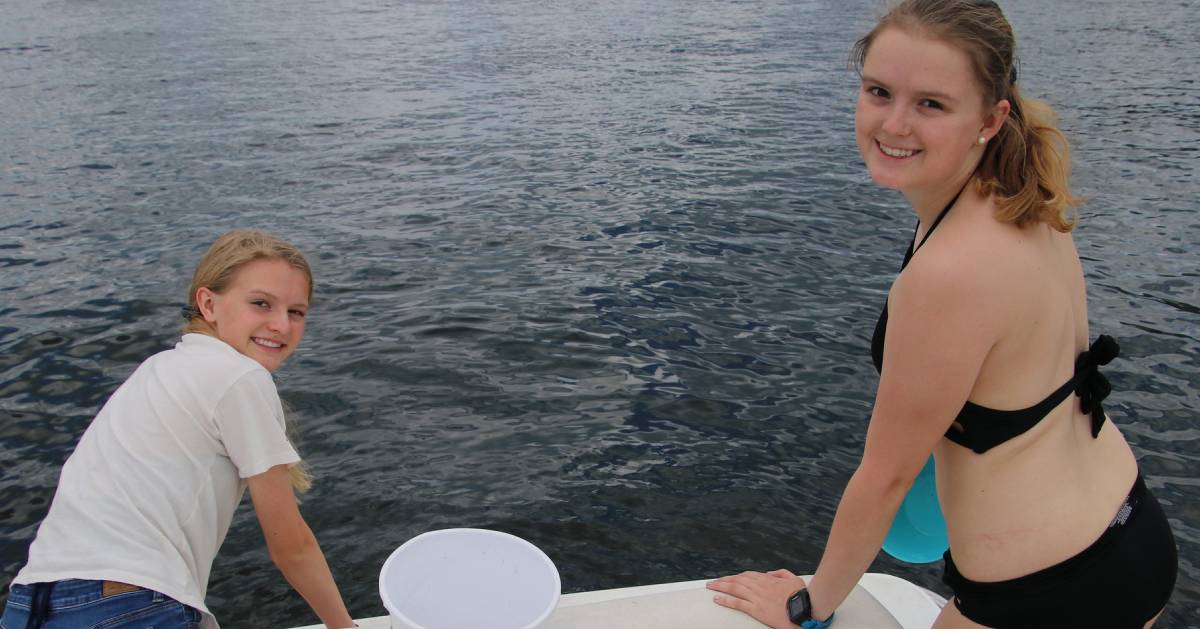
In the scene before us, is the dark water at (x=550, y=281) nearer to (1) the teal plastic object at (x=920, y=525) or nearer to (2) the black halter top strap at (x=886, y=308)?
(1) the teal plastic object at (x=920, y=525)

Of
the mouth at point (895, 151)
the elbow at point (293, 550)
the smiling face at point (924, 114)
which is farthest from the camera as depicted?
the elbow at point (293, 550)

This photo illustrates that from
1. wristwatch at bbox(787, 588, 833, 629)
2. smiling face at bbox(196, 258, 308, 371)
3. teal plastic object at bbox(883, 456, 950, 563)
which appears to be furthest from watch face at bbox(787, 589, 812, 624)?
smiling face at bbox(196, 258, 308, 371)

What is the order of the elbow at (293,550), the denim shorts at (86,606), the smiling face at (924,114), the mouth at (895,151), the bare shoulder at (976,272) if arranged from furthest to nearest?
the elbow at (293,550) → the denim shorts at (86,606) → the mouth at (895,151) → the smiling face at (924,114) → the bare shoulder at (976,272)

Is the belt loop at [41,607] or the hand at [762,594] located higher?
the belt loop at [41,607]

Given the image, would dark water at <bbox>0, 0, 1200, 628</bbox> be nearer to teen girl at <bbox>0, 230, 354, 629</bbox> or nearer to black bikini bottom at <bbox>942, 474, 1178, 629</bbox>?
teen girl at <bbox>0, 230, 354, 629</bbox>

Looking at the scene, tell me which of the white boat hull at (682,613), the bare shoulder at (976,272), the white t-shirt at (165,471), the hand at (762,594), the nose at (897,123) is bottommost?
the white boat hull at (682,613)

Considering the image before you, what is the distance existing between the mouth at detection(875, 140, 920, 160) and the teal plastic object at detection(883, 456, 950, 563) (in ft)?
3.36

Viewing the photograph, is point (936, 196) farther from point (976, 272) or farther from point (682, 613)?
point (682, 613)

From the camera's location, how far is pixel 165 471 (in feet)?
10.2

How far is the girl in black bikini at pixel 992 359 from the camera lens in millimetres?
2641

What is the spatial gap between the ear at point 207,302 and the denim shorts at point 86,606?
101cm

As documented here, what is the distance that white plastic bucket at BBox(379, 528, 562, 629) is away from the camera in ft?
10.0

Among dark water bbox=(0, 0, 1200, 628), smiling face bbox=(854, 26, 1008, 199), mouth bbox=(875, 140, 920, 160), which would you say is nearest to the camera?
smiling face bbox=(854, 26, 1008, 199)

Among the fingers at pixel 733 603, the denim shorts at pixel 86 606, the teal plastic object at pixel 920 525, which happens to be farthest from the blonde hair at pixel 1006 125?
the denim shorts at pixel 86 606
